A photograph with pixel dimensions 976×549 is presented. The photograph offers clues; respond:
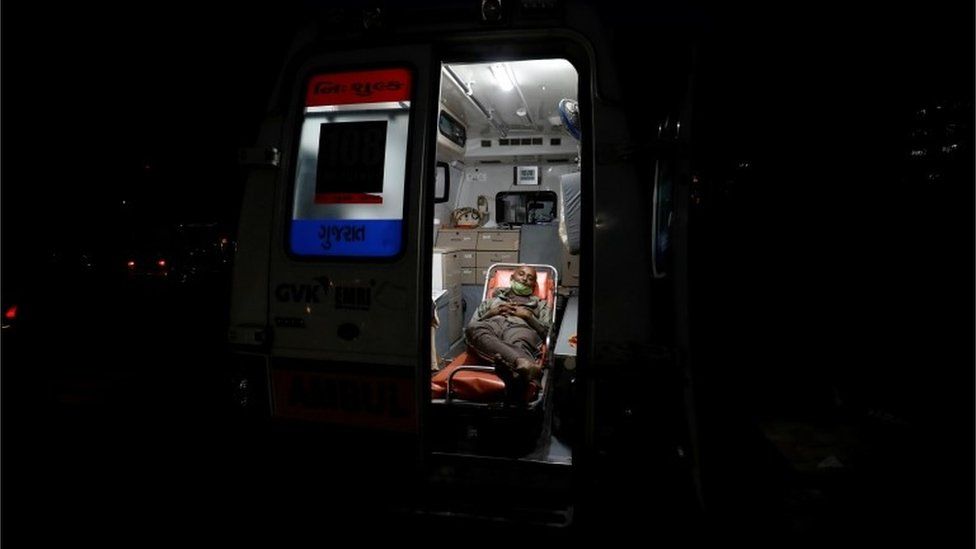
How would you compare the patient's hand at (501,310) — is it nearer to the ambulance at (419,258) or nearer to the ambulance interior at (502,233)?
the ambulance interior at (502,233)

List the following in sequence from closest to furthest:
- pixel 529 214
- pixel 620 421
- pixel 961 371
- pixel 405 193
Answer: pixel 620 421, pixel 405 193, pixel 961 371, pixel 529 214

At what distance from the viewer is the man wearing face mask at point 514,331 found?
3.30m

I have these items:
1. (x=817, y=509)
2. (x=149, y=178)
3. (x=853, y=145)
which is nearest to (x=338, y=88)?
(x=817, y=509)

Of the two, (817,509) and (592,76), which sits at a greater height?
(592,76)

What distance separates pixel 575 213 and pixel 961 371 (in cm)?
563

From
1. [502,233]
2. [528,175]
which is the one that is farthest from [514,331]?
[528,175]

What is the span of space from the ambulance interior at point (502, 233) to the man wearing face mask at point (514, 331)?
0.46 feet

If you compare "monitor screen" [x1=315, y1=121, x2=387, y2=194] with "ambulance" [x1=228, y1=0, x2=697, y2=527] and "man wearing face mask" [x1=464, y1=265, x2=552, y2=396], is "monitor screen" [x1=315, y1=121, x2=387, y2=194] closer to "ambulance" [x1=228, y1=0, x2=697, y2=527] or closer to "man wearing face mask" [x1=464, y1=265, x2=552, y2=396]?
"ambulance" [x1=228, y1=0, x2=697, y2=527]

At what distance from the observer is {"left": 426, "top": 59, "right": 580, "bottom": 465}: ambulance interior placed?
3.26 metres

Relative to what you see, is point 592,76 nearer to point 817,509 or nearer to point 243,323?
point 243,323

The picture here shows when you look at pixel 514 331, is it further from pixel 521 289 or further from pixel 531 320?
pixel 521 289

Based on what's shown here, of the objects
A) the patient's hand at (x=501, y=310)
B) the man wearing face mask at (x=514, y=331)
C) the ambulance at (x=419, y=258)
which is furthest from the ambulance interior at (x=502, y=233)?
the patient's hand at (x=501, y=310)

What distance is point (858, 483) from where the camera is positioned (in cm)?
326

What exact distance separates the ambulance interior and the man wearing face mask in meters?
0.14
